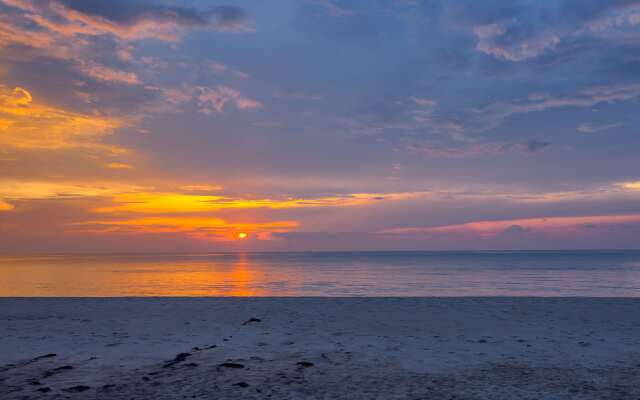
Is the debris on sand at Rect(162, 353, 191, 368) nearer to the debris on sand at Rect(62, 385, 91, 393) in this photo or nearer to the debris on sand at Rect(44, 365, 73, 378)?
the debris on sand at Rect(62, 385, 91, 393)

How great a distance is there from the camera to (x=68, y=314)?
66.1 feet

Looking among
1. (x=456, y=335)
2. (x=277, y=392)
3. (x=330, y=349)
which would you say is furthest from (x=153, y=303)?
(x=277, y=392)

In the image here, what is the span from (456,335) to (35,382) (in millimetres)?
11590

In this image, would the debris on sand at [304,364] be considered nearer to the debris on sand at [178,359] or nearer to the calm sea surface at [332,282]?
the debris on sand at [178,359]

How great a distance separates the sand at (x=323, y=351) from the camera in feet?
30.4

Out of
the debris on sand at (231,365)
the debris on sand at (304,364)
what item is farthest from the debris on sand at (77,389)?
the debris on sand at (304,364)

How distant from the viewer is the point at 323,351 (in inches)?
506

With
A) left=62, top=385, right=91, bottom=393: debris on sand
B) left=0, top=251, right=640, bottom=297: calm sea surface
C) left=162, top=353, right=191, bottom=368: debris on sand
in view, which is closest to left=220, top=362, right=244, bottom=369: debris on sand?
left=162, top=353, right=191, bottom=368: debris on sand

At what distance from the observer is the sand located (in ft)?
30.4

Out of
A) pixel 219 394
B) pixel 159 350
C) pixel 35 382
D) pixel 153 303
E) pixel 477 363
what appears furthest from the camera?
pixel 153 303

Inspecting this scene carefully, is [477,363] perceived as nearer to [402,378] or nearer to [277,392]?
[402,378]

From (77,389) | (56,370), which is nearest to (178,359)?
(56,370)

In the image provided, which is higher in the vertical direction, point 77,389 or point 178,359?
point 77,389

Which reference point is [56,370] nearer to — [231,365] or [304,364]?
[231,365]
